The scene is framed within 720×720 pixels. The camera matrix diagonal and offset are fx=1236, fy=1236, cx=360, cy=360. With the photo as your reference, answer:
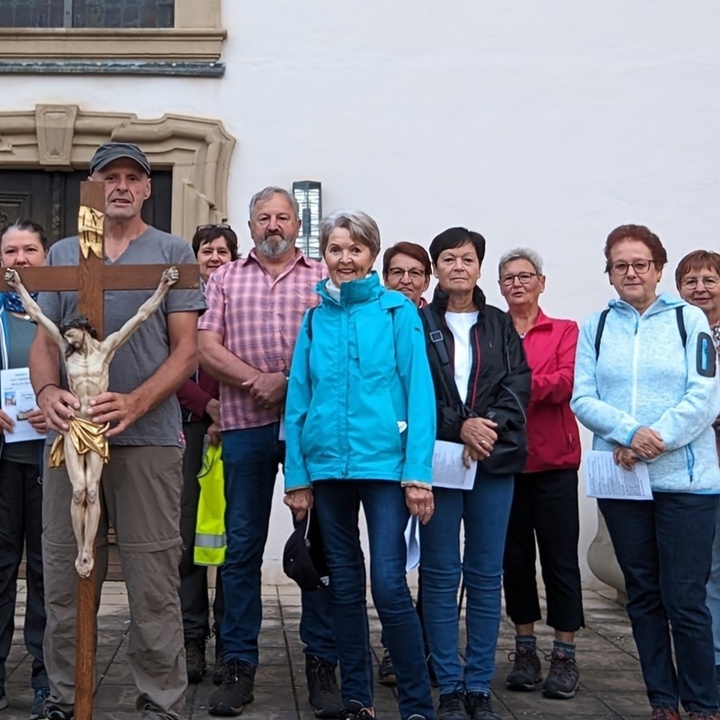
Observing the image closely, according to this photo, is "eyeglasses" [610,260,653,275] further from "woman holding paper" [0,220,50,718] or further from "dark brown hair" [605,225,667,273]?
"woman holding paper" [0,220,50,718]

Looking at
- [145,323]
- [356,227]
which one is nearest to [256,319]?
[356,227]

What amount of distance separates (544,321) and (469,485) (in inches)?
44.4

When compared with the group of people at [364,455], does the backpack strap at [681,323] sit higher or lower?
higher

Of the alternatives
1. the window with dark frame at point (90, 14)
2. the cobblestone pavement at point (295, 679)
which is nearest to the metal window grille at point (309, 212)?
the window with dark frame at point (90, 14)

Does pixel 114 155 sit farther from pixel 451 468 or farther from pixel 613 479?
pixel 613 479

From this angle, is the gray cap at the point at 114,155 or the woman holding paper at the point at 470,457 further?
the woman holding paper at the point at 470,457

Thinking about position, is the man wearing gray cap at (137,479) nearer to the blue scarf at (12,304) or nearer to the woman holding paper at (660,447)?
the blue scarf at (12,304)

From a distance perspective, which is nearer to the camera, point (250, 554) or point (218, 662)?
point (250, 554)

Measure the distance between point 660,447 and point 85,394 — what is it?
205 centimetres

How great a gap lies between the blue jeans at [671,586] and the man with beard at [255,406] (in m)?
1.21

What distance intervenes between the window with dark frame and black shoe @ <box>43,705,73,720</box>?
475 centimetres

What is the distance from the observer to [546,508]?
5328 millimetres

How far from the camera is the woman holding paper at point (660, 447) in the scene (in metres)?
4.52

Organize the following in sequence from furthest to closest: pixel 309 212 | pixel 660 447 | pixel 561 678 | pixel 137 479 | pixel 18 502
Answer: pixel 309 212, pixel 561 678, pixel 18 502, pixel 660 447, pixel 137 479
